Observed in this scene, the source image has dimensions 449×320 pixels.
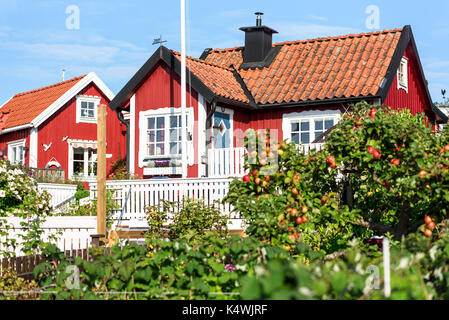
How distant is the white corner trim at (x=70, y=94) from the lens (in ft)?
88.1

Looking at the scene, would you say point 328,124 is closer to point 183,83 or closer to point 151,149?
point 183,83

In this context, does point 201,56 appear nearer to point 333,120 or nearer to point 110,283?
point 333,120

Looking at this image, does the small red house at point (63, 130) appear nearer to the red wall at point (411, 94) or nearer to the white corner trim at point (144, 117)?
the white corner trim at point (144, 117)

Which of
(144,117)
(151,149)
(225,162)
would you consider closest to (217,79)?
(144,117)

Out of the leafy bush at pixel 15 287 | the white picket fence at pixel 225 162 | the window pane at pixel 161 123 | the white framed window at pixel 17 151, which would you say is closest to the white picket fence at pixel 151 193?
the white picket fence at pixel 225 162

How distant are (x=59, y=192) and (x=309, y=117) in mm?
8533

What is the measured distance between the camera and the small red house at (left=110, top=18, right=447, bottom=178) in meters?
18.2

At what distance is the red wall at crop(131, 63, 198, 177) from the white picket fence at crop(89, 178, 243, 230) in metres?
4.01

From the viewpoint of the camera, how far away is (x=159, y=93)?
65.0 ft

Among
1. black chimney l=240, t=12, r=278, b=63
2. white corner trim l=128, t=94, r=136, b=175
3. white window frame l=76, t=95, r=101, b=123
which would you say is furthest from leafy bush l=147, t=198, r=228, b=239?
white window frame l=76, t=95, r=101, b=123

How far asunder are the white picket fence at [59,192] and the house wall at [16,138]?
6.26 m

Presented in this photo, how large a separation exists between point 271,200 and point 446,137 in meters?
2.14
